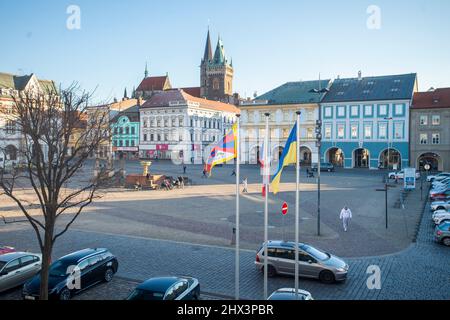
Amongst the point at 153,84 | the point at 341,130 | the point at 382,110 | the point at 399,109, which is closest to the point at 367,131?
the point at 382,110

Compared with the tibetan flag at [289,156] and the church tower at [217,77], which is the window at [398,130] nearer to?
the tibetan flag at [289,156]

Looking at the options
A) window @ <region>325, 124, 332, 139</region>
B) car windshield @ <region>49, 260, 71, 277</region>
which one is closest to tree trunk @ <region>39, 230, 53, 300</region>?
car windshield @ <region>49, 260, 71, 277</region>

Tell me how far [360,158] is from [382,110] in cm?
820

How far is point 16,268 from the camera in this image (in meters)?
13.2

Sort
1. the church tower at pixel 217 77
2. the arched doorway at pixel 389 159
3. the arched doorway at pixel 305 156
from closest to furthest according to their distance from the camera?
the arched doorway at pixel 389 159 < the arched doorway at pixel 305 156 < the church tower at pixel 217 77

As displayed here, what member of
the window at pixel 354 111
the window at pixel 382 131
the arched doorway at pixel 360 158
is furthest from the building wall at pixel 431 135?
the window at pixel 354 111

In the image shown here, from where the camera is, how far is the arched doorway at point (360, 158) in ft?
204

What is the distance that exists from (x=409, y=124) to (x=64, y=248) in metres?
52.1

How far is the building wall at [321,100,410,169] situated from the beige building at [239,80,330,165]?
7.24 feet

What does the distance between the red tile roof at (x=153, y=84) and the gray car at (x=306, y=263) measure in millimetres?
104927

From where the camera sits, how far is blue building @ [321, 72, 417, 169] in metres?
57.6
